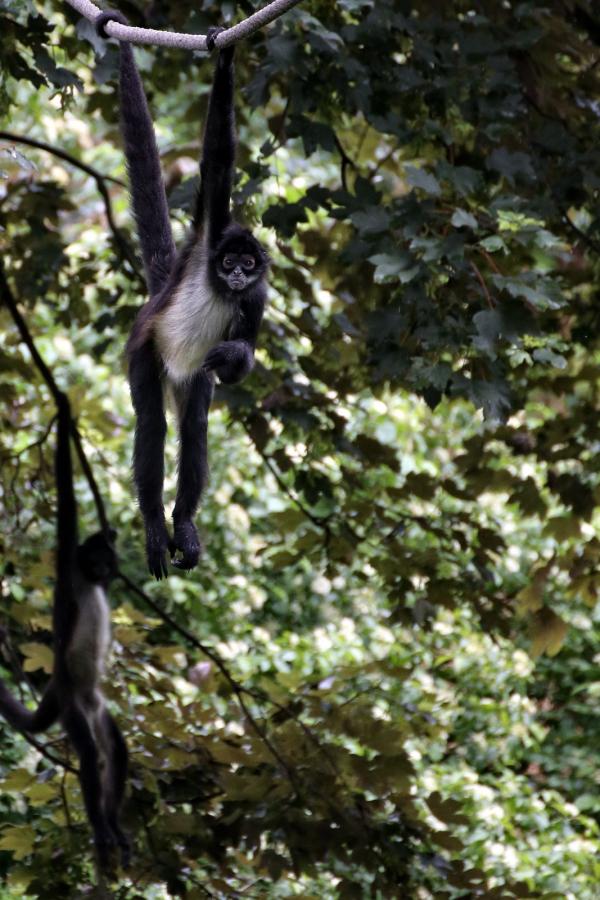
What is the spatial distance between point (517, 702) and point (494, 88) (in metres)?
6.87

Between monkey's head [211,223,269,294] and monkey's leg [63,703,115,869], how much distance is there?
3.08 metres

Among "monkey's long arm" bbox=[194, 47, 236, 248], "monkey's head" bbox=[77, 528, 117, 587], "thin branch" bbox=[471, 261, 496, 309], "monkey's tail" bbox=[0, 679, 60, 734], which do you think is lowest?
"monkey's long arm" bbox=[194, 47, 236, 248]

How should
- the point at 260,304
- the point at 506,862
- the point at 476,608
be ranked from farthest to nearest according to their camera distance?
the point at 506,862
the point at 476,608
the point at 260,304

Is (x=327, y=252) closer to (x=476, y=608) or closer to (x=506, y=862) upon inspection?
(x=476, y=608)

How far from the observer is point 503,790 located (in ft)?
32.4

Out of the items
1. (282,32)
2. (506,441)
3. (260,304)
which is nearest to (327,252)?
(506,441)

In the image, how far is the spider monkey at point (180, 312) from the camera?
3471 mm

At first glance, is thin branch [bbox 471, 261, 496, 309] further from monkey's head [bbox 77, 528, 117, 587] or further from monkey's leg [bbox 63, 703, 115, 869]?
monkey's head [bbox 77, 528, 117, 587]

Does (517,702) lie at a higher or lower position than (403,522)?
higher

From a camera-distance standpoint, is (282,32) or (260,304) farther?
(282,32)

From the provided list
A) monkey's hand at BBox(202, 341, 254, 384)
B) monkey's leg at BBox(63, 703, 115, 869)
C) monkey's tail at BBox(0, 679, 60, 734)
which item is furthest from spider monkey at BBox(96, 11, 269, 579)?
monkey's tail at BBox(0, 679, 60, 734)

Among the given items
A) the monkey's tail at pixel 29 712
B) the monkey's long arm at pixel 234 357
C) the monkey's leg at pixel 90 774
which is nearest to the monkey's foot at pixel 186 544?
the monkey's long arm at pixel 234 357

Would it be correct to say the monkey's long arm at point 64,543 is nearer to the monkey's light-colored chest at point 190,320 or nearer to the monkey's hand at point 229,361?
the monkey's light-colored chest at point 190,320

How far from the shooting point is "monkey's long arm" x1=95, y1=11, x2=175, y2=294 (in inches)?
141
